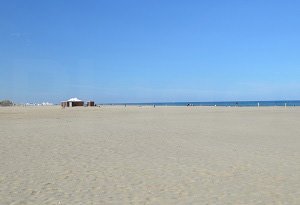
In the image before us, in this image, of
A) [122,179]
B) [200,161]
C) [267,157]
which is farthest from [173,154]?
[122,179]

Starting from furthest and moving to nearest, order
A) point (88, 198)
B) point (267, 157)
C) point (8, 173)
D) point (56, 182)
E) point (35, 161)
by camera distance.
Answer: point (267, 157) < point (35, 161) < point (8, 173) < point (56, 182) < point (88, 198)

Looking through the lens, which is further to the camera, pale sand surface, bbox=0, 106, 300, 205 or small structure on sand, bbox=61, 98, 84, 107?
small structure on sand, bbox=61, 98, 84, 107

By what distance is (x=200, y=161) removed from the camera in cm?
936

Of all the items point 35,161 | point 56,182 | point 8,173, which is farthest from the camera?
point 35,161

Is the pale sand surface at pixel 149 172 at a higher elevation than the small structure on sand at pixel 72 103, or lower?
lower

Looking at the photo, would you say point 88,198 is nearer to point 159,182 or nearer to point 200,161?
point 159,182

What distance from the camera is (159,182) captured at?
23.3 feet

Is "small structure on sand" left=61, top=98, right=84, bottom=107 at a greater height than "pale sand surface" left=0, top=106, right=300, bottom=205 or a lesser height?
greater

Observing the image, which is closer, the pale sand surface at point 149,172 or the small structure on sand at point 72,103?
the pale sand surface at point 149,172

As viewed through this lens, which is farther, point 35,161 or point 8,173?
point 35,161

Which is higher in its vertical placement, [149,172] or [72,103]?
[72,103]

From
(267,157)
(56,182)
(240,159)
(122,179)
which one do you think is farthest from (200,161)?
(56,182)

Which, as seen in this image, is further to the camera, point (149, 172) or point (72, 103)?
point (72, 103)

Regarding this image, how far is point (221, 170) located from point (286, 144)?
17.9 feet
